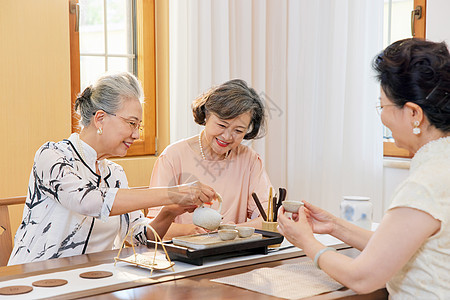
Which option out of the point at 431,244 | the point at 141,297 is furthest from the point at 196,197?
the point at 431,244

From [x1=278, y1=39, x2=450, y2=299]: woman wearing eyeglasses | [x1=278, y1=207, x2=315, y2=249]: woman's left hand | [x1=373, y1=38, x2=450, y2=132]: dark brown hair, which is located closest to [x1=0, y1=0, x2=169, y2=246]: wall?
[x1=278, y1=207, x2=315, y2=249]: woman's left hand

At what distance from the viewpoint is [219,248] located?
6.39 feet

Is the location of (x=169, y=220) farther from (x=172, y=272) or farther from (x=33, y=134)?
(x=33, y=134)

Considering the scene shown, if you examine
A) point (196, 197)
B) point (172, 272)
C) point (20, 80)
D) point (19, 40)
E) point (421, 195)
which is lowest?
point (172, 272)

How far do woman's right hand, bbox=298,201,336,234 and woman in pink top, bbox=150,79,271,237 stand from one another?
0.62 metres

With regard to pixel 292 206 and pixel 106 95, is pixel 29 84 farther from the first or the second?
pixel 292 206

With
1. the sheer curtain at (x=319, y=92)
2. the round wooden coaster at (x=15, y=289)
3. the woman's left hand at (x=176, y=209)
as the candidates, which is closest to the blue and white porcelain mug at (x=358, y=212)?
the woman's left hand at (x=176, y=209)

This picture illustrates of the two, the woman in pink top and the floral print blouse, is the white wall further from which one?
the floral print blouse

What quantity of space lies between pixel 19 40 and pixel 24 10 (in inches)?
6.2

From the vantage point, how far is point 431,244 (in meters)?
1.47

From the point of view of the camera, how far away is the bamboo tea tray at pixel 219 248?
190cm

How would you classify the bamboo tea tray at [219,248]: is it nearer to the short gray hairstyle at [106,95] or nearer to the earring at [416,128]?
the short gray hairstyle at [106,95]

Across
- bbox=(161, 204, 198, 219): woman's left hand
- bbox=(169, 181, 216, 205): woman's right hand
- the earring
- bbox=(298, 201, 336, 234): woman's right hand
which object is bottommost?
bbox=(161, 204, 198, 219): woman's left hand

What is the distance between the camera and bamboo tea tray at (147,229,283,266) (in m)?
1.90
